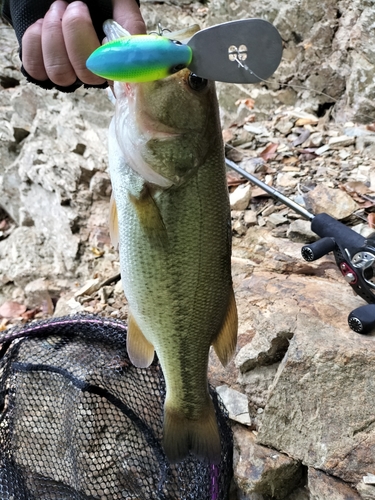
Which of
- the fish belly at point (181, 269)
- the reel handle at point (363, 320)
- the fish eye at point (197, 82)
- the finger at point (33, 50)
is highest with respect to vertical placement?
the finger at point (33, 50)

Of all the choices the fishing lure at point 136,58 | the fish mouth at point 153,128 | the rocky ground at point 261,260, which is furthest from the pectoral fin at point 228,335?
the fishing lure at point 136,58

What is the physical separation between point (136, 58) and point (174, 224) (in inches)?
19.1

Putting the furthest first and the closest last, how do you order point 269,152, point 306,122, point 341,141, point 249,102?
point 249,102 < point 306,122 < point 269,152 < point 341,141

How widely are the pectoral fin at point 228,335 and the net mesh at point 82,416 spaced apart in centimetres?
62

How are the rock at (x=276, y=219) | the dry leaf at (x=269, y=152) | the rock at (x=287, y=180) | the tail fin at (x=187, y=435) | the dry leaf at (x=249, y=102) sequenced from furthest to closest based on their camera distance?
the dry leaf at (x=249, y=102) → the dry leaf at (x=269, y=152) → the rock at (x=287, y=180) → the rock at (x=276, y=219) → the tail fin at (x=187, y=435)

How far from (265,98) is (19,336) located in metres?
3.62

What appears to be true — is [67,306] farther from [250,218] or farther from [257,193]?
[257,193]

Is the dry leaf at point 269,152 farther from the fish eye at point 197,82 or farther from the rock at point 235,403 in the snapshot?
the fish eye at point 197,82

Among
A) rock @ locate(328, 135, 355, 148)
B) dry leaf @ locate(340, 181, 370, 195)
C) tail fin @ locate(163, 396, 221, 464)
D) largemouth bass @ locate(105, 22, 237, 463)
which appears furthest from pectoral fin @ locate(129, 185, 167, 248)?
rock @ locate(328, 135, 355, 148)

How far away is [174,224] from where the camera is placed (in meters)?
1.26

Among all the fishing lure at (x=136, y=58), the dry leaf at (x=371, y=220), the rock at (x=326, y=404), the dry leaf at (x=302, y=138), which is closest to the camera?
the fishing lure at (x=136, y=58)

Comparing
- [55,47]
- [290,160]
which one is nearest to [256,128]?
[290,160]

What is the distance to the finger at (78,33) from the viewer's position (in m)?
1.13

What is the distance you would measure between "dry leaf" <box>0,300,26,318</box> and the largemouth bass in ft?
9.77
